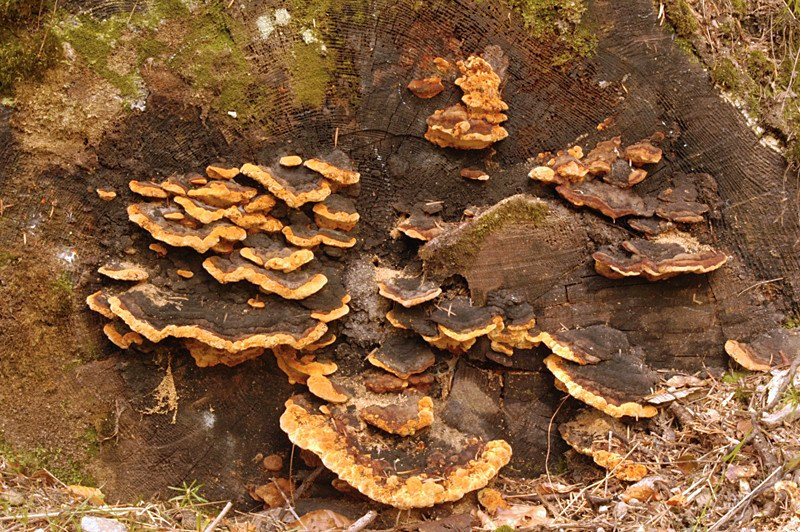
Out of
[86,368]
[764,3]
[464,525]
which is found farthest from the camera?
[764,3]

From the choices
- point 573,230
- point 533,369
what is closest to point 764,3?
point 573,230

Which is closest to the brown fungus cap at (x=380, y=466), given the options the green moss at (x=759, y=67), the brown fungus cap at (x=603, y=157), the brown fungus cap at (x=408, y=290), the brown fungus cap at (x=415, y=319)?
the brown fungus cap at (x=415, y=319)

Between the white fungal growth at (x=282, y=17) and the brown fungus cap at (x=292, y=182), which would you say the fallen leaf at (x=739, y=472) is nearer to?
the brown fungus cap at (x=292, y=182)

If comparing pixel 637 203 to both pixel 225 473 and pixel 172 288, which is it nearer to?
pixel 172 288

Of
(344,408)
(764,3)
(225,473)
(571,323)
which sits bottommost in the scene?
(225,473)

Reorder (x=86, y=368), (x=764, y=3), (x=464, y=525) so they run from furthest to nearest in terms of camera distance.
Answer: (x=764, y=3), (x=86, y=368), (x=464, y=525)

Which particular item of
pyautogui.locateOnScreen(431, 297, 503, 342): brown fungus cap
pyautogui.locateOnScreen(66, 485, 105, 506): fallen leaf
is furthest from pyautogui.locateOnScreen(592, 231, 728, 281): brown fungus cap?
pyautogui.locateOnScreen(66, 485, 105, 506): fallen leaf

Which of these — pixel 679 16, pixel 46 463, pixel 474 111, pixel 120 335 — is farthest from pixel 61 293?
pixel 679 16

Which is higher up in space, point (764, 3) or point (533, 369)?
point (764, 3)
